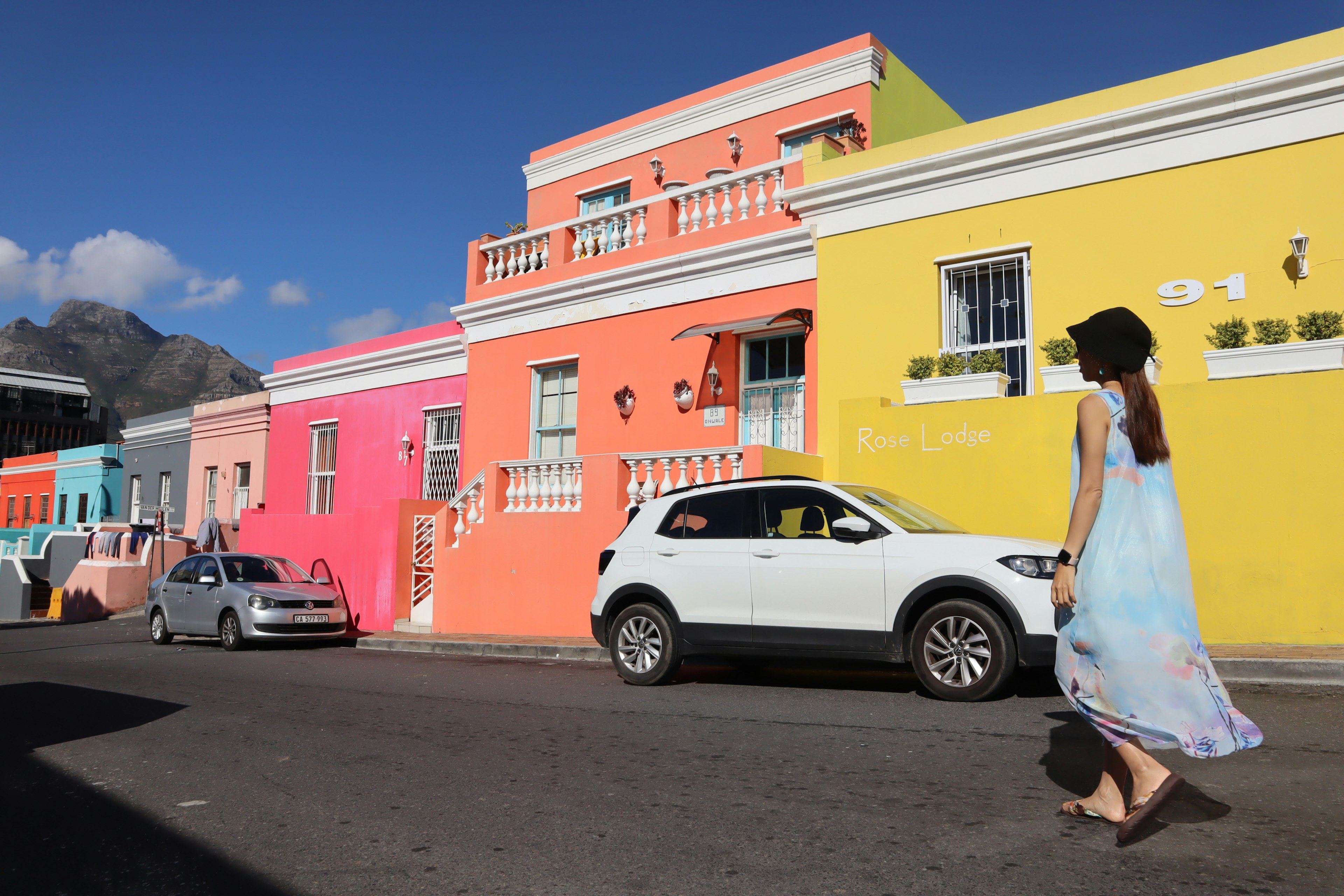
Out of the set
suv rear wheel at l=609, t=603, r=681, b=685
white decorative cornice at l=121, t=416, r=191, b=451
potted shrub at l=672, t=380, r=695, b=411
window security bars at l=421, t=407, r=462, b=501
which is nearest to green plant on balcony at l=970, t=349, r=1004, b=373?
potted shrub at l=672, t=380, r=695, b=411

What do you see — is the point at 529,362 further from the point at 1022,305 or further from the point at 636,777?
the point at 636,777

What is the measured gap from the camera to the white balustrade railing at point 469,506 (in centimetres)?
1491

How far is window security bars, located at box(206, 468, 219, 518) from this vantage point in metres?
26.6

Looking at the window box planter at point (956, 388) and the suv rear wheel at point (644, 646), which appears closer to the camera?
the suv rear wheel at point (644, 646)

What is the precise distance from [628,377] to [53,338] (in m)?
209

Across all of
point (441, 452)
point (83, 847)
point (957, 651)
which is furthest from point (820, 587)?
point (441, 452)

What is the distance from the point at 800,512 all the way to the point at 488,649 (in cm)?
601

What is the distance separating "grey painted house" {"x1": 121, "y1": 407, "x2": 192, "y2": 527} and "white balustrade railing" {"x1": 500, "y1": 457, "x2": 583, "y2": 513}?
17.5 metres

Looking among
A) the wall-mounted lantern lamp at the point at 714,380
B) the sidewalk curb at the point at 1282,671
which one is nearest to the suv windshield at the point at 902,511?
the sidewalk curb at the point at 1282,671

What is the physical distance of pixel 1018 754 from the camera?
5309 mm

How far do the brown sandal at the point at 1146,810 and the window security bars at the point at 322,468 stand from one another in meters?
20.5

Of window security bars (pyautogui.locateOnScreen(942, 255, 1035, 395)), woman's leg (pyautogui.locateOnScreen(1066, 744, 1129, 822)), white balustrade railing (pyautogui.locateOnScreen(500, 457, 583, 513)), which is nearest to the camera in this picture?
woman's leg (pyautogui.locateOnScreen(1066, 744, 1129, 822))

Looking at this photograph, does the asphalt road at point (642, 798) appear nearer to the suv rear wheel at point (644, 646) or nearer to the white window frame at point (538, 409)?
the suv rear wheel at point (644, 646)

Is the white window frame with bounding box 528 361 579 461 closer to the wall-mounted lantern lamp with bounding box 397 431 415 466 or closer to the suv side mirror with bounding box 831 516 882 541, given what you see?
the wall-mounted lantern lamp with bounding box 397 431 415 466
